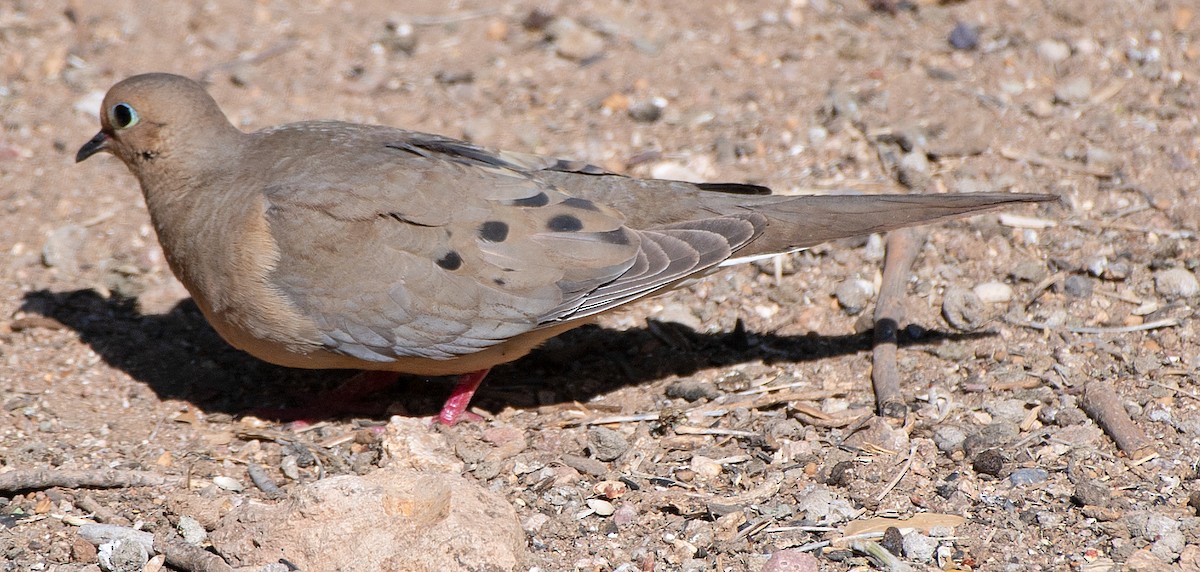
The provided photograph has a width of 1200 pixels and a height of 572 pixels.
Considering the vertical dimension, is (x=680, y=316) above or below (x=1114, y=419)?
below

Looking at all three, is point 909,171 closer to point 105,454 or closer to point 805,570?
point 805,570

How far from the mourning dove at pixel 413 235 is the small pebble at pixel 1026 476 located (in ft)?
3.60

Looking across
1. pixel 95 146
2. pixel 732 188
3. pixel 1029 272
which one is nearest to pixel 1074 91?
pixel 1029 272

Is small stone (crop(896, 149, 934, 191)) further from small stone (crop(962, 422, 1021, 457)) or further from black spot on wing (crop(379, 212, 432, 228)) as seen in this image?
black spot on wing (crop(379, 212, 432, 228))

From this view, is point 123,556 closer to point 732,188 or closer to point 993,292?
point 732,188

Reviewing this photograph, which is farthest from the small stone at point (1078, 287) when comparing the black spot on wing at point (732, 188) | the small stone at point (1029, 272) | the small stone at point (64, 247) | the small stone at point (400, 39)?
the small stone at point (64, 247)

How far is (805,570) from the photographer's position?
12.7 ft

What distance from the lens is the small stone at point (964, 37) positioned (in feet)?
23.1

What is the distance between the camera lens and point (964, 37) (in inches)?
279

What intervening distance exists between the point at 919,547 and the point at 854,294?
1875mm

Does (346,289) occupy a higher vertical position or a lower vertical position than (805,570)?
higher

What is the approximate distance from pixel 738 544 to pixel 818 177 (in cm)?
288

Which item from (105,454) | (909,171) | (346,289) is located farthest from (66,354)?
(909,171)

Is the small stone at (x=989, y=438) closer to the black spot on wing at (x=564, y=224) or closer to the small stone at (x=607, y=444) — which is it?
the small stone at (x=607, y=444)
